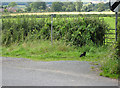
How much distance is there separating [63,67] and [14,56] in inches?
142

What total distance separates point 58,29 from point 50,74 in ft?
22.0

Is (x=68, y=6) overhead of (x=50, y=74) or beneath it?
overhead

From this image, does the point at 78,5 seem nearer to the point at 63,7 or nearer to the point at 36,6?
the point at 63,7

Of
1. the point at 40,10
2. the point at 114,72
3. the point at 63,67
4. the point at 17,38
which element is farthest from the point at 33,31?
the point at 114,72

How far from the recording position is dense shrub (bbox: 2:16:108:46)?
1347 cm

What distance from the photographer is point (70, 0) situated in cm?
1323

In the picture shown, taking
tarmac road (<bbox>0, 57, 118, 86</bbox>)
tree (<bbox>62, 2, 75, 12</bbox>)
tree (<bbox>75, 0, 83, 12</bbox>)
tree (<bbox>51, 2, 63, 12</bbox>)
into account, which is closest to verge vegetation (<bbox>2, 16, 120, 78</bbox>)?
tree (<bbox>51, 2, 63, 12</bbox>)

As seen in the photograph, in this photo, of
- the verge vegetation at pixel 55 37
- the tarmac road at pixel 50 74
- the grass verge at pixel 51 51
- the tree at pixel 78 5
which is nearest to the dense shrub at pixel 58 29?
the verge vegetation at pixel 55 37

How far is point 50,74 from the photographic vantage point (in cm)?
767

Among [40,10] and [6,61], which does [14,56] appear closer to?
[6,61]

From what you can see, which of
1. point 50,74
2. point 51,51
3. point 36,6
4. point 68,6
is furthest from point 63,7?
point 50,74

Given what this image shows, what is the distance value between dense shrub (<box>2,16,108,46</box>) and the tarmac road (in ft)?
13.6

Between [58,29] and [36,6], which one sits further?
[36,6]

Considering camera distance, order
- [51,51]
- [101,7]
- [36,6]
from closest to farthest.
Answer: [51,51] → [101,7] → [36,6]
